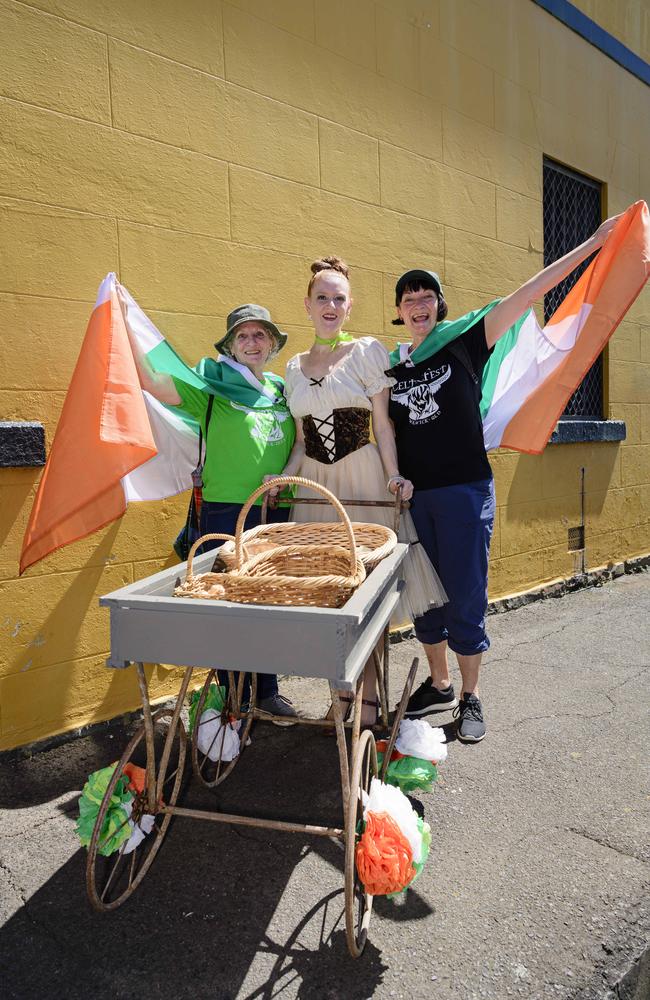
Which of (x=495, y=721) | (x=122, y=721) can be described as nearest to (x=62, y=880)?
(x=122, y=721)

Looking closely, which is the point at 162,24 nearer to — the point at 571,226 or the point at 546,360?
the point at 546,360

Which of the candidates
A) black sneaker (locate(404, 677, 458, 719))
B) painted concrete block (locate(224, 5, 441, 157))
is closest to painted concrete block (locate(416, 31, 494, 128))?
painted concrete block (locate(224, 5, 441, 157))

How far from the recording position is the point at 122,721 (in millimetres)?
3387

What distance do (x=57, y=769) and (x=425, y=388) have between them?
2.28 metres

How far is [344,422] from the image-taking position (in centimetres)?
286

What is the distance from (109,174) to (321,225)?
1.29m

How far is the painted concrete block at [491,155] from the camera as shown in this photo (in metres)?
4.76

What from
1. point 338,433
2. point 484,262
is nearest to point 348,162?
point 484,262

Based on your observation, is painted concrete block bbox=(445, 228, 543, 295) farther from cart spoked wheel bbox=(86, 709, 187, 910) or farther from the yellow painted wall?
cart spoked wheel bbox=(86, 709, 187, 910)

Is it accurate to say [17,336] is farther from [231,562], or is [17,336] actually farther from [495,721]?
[495,721]

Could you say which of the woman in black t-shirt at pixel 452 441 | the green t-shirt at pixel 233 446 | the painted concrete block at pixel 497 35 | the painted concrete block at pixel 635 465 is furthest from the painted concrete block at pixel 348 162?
the painted concrete block at pixel 635 465

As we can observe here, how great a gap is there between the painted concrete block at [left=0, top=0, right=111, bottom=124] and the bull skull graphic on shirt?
1839mm

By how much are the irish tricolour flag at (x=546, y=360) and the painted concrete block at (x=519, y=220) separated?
189 cm

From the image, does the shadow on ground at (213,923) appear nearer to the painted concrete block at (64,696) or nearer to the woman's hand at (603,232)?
the painted concrete block at (64,696)
